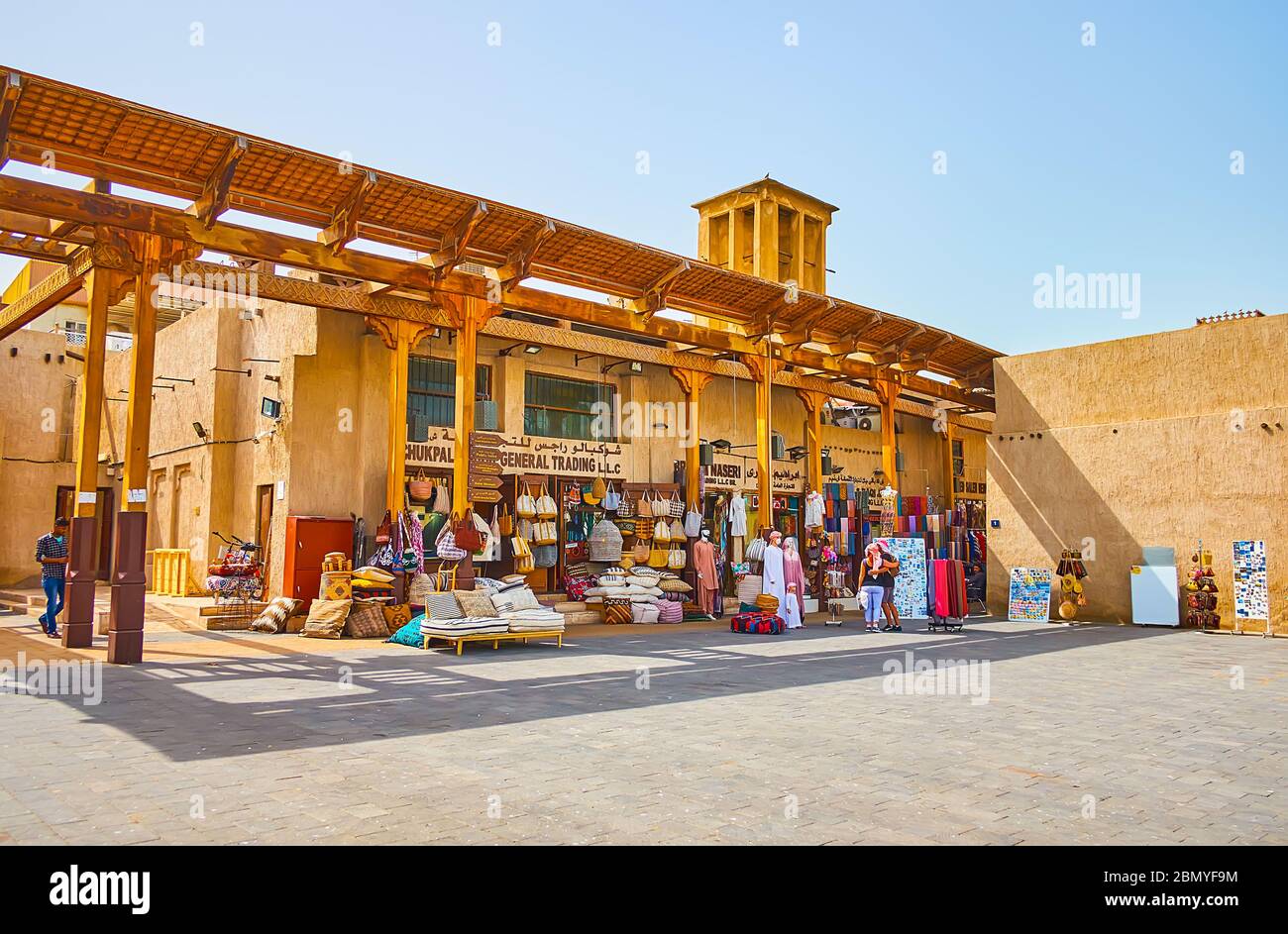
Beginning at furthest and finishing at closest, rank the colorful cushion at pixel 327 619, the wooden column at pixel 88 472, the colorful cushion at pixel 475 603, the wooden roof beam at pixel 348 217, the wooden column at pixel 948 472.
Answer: the wooden column at pixel 948 472 → the colorful cushion at pixel 327 619 → the colorful cushion at pixel 475 603 → the wooden roof beam at pixel 348 217 → the wooden column at pixel 88 472

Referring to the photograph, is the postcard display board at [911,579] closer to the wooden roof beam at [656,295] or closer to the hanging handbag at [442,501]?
the wooden roof beam at [656,295]

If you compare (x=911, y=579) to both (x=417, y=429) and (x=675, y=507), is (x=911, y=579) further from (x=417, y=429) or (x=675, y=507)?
(x=417, y=429)

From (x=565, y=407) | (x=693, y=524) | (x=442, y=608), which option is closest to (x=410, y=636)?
(x=442, y=608)

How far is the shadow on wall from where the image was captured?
58.5ft

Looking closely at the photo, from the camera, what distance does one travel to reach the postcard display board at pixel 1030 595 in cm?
1848

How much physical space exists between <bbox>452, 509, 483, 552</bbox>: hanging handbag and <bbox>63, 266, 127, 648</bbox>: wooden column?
4906 mm

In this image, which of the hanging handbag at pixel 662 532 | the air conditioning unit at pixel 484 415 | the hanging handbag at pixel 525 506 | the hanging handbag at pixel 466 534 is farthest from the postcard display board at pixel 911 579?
the hanging handbag at pixel 466 534

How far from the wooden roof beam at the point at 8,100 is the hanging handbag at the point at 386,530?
691 centimetres

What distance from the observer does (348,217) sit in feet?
41.1

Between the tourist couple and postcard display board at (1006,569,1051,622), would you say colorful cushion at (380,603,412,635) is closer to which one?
the tourist couple

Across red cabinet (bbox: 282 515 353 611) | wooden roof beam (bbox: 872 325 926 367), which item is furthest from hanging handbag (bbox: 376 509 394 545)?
wooden roof beam (bbox: 872 325 926 367)
